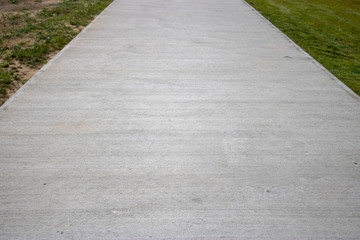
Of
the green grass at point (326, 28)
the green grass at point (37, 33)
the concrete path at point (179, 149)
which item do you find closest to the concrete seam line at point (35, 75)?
the concrete path at point (179, 149)

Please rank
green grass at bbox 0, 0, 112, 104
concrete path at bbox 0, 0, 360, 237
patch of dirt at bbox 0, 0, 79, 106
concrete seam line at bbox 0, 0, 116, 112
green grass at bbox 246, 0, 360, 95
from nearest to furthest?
concrete path at bbox 0, 0, 360, 237 < concrete seam line at bbox 0, 0, 116, 112 < patch of dirt at bbox 0, 0, 79, 106 < green grass at bbox 0, 0, 112, 104 < green grass at bbox 246, 0, 360, 95

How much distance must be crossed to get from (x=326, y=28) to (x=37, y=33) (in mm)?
8382

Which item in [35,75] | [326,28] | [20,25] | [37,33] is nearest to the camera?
[35,75]

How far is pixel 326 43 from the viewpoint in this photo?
27.2ft

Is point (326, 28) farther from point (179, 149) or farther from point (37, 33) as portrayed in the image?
point (179, 149)

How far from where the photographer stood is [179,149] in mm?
3594

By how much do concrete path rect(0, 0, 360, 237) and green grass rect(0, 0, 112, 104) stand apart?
49 centimetres

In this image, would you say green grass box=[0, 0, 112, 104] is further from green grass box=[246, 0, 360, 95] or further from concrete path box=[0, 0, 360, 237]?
green grass box=[246, 0, 360, 95]

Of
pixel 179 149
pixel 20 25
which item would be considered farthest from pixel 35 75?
pixel 20 25

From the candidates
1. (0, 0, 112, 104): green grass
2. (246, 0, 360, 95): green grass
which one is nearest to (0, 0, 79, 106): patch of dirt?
(0, 0, 112, 104): green grass

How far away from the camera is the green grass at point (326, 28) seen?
6.75 meters

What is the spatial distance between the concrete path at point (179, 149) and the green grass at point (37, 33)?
49 cm

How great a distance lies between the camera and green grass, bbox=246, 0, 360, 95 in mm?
6750

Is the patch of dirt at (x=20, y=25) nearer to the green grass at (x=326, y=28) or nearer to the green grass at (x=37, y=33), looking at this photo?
the green grass at (x=37, y=33)
